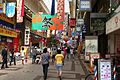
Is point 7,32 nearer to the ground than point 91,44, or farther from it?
farther from it

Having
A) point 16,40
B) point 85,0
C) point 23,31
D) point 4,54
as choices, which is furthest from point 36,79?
point 23,31

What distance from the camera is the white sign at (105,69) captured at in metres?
13.8

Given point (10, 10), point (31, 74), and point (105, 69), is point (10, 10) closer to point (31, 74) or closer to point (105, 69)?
point (31, 74)

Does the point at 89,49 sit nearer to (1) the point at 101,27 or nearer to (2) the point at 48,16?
(1) the point at 101,27

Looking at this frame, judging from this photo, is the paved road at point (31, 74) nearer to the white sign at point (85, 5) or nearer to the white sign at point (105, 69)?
the white sign at point (105, 69)

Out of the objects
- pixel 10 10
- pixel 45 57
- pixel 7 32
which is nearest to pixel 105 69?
pixel 45 57

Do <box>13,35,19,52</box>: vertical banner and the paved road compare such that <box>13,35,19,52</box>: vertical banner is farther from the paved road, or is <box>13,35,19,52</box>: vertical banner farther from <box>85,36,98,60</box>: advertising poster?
the paved road

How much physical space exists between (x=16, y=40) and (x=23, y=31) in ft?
17.3

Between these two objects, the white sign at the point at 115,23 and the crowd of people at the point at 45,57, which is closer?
the white sign at the point at 115,23

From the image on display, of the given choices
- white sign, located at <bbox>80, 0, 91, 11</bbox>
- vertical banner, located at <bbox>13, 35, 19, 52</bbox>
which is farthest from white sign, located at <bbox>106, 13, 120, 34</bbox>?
vertical banner, located at <bbox>13, 35, 19, 52</bbox>

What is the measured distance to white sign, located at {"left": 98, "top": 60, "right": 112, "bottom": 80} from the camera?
1383 cm

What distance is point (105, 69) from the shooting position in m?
13.9

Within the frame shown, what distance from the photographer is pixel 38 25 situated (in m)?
41.6

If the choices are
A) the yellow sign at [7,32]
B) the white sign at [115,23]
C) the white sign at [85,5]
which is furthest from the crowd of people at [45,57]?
the white sign at [85,5]
